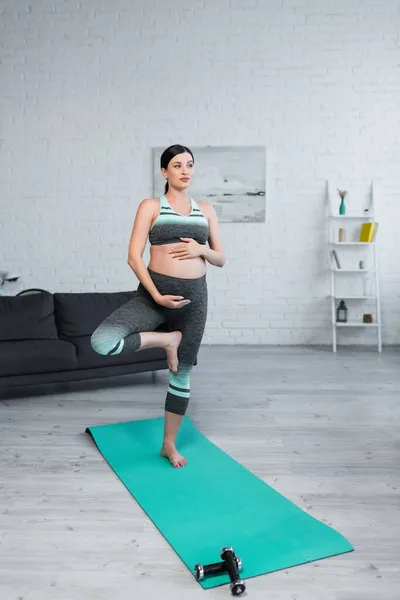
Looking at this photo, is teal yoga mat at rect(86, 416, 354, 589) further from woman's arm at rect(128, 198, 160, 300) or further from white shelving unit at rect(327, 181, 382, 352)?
white shelving unit at rect(327, 181, 382, 352)

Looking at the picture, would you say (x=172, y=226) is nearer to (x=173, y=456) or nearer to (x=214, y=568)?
(x=173, y=456)

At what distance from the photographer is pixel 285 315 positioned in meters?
5.70

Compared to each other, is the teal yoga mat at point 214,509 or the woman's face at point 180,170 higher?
the woman's face at point 180,170

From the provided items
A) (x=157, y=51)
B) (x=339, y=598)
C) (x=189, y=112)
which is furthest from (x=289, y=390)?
(x=157, y=51)

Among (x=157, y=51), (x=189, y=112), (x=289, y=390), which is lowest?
(x=289, y=390)

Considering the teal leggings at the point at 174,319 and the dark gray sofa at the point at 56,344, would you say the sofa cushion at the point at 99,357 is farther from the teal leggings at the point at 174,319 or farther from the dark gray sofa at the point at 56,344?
the teal leggings at the point at 174,319

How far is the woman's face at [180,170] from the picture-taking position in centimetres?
240

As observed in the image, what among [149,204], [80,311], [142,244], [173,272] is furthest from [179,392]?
[80,311]

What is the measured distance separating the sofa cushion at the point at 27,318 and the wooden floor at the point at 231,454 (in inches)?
16.7

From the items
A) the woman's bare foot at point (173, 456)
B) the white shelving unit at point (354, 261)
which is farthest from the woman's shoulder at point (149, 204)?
the white shelving unit at point (354, 261)

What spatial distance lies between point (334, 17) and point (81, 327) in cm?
404

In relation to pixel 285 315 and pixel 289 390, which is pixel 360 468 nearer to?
pixel 289 390

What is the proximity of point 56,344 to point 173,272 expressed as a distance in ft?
5.21

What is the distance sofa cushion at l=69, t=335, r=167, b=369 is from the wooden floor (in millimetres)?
214
